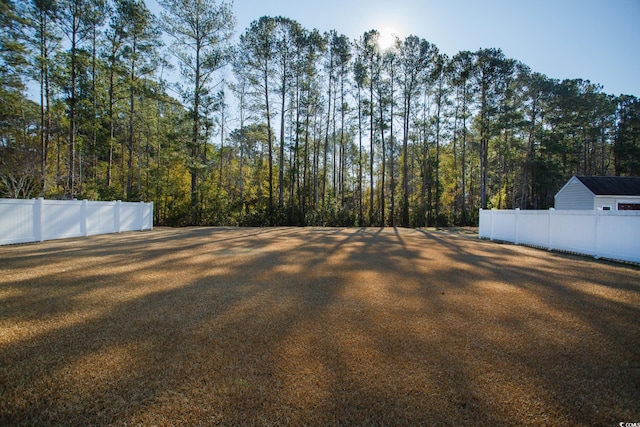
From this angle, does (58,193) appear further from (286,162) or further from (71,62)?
(286,162)

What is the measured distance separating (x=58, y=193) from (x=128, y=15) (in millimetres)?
11258

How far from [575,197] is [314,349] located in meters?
21.9

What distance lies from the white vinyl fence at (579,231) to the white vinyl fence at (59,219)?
1567 centimetres

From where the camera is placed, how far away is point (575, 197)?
1709 centimetres

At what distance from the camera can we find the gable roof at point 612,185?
15773 mm

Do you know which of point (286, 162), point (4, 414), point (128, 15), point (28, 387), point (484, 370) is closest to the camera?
point (4, 414)

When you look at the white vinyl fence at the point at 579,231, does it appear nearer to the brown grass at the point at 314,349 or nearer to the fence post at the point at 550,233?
the fence post at the point at 550,233

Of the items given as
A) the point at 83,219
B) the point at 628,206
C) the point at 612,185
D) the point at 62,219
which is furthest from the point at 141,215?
the point at 628,206

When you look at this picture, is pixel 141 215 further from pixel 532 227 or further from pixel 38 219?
pixel 532 227

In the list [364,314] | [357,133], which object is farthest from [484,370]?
[357,133]

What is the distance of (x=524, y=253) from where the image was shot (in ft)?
25.6

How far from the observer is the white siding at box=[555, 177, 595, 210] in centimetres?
1606

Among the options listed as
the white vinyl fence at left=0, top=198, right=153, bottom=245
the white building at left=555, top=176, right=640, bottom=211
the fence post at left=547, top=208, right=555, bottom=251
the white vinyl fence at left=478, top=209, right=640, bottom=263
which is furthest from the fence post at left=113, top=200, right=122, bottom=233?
the white building at left=555, top=176, right=640, bottom=211

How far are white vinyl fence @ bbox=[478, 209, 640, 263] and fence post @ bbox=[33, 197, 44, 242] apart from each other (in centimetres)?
1571
